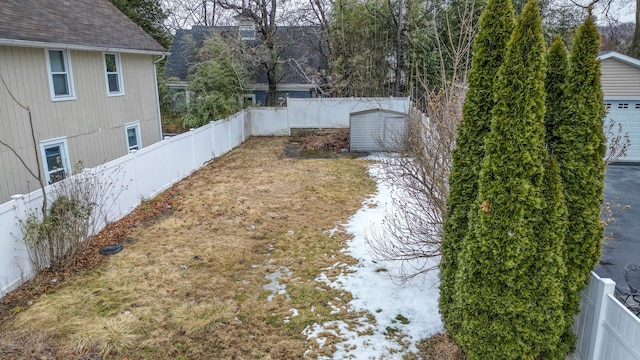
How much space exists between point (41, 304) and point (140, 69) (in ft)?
32.2

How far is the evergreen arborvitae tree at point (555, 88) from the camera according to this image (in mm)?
3498

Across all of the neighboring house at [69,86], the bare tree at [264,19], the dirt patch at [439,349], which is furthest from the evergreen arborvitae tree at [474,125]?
the bare tree at [264,19]

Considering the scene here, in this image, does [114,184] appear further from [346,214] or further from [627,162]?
[627,162]

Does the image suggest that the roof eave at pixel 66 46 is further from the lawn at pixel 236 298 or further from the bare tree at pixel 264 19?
the bare tree at pixel 264 19

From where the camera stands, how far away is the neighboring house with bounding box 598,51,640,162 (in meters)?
13.0

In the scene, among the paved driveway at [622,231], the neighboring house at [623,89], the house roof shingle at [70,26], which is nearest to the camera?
the paved driveway at [622,231]

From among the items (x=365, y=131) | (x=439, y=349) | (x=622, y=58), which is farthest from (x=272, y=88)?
(x=439, y=349)

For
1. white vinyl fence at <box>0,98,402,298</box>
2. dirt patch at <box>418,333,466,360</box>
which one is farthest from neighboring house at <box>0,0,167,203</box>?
dirt patch at <box>418,333,466,360</box>

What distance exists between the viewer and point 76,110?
420 inches

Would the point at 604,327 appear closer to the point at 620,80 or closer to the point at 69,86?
the point at 69,86

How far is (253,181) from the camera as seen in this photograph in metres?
11.9

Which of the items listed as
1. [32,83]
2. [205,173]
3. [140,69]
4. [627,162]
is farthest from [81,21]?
[627,162]

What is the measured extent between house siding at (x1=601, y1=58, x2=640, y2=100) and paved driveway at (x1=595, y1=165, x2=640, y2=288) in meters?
2.46

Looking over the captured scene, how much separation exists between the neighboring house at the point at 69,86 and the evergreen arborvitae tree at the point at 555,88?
24.3ft
